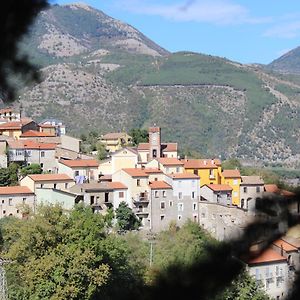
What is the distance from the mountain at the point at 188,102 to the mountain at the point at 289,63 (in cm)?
6013

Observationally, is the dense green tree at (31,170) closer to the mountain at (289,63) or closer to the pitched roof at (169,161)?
the pitched roof at (169,161)

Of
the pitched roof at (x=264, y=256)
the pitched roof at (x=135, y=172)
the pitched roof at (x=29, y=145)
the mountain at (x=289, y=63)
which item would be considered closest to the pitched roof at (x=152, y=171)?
the pitched roof at (x=135, y=172)

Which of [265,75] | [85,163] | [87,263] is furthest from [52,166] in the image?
[265,75]

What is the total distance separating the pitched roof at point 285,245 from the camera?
7.65 feet

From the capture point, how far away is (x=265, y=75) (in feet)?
376

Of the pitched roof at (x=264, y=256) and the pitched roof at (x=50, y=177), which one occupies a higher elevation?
the pitched roof at (x=264, y=256)

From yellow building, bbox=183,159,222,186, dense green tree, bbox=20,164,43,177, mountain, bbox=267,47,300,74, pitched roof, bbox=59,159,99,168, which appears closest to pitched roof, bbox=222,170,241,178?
yellow building, bbox=183,159,222,186

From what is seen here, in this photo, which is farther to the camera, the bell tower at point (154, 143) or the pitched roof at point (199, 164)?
the bell tower at point (154, 143)

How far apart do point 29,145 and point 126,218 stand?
6067mm

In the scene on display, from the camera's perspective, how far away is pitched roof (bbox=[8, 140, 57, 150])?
2920cm

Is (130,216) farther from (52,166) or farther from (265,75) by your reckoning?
(265,75)

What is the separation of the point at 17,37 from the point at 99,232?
57.5 feet

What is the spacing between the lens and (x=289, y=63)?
629 feet

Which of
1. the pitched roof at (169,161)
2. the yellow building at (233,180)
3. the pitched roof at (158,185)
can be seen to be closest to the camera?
the pitched roof at (158,185)
